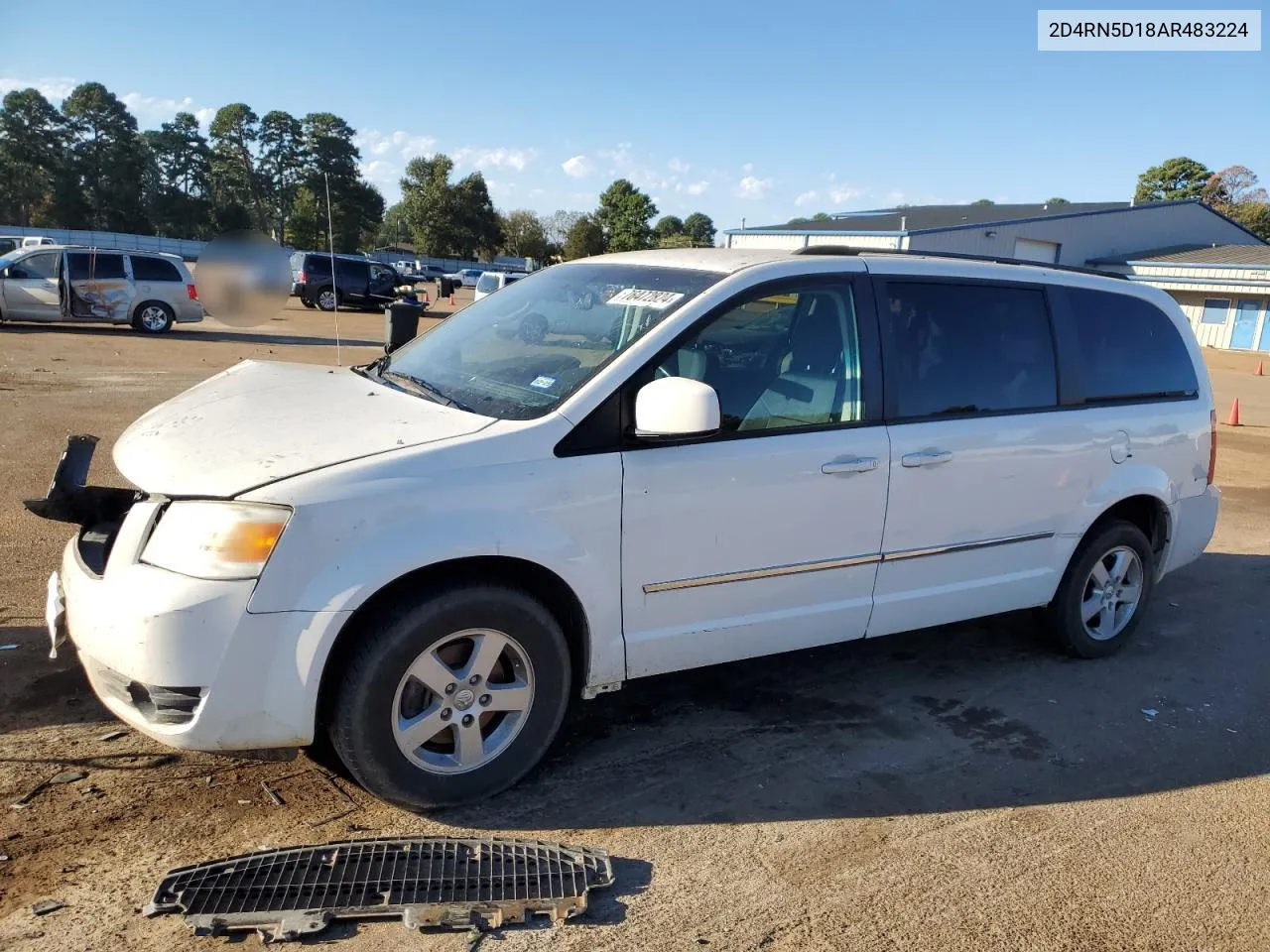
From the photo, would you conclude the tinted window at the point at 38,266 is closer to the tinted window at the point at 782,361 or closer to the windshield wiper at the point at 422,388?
the windshield wiper at the point at 422,388

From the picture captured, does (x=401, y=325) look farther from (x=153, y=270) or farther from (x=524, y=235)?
A: (x=524, y=235)

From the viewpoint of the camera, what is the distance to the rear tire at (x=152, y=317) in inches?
752

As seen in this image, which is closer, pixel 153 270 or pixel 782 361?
pixel 782 361

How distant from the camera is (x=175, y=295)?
19406 mm

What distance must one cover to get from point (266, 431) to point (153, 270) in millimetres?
18455

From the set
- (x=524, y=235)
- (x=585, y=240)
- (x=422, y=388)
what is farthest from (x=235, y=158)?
(x=524, y=235)

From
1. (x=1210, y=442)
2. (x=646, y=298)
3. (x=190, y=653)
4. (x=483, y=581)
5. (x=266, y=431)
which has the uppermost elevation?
(x=646, y=298)

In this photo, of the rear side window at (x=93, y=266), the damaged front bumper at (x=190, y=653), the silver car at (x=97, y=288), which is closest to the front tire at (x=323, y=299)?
the silver car at (x=97, y=288)

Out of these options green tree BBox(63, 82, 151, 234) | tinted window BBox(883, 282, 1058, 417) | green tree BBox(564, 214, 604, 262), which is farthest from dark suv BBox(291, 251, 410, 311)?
green tree BBox(63, 82, 151, 234)

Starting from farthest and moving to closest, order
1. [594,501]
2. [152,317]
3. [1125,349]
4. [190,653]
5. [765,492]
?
[152,317]
[1125,349]
[765,492]
[594,501]
[190,653]

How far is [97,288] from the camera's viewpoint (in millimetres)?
18328

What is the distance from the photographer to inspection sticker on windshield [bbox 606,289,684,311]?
368 cm

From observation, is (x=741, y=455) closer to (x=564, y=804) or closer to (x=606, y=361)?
(x=606, y=361)

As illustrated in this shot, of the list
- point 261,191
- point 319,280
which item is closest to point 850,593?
point 319,280
